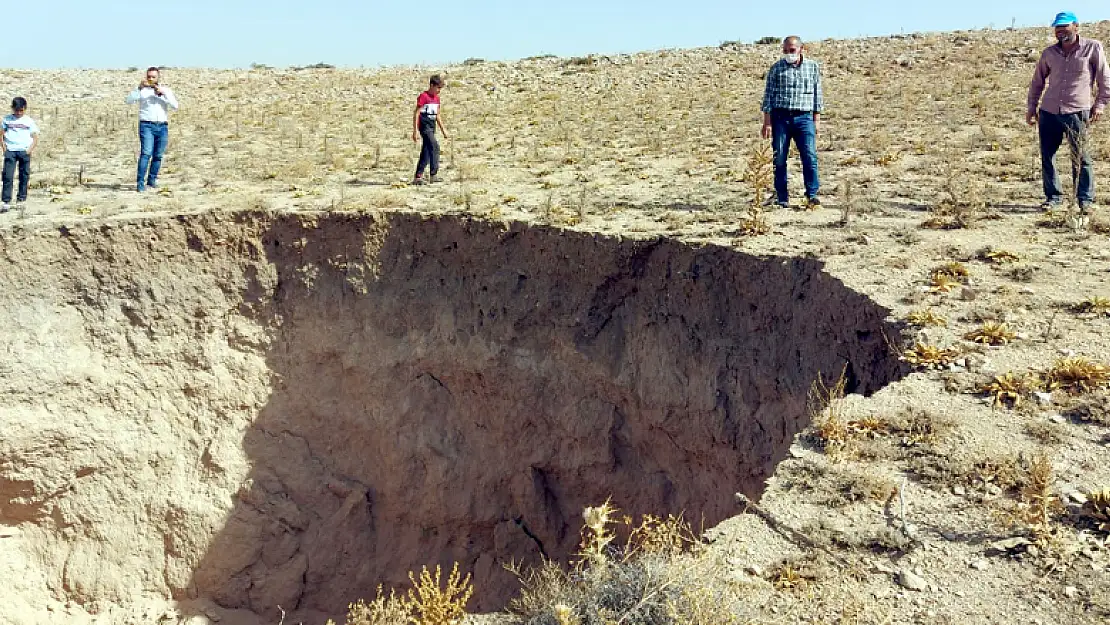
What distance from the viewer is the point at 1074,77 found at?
24.7 feet

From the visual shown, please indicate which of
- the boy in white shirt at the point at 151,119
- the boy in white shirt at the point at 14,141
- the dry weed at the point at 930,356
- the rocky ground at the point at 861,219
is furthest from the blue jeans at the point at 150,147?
the dry weed at the point at 930,356

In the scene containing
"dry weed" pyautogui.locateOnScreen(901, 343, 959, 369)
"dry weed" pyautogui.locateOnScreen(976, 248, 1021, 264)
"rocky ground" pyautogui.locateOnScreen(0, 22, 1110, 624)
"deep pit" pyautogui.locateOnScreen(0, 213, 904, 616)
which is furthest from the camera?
"deep pit" pyautogui.locateOnScreen(0, 213, 904, 616)

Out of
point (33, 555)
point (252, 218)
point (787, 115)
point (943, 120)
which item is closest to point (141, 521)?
point (33, 555)

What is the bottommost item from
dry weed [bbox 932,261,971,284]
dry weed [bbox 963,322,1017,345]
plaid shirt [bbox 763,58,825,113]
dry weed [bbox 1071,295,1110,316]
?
dry weed [bbox 963,322,1017,345]

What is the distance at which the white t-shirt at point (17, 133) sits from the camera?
9359mm

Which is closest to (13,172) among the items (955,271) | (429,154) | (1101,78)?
(429,154)

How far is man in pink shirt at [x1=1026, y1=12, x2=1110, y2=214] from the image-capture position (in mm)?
7473

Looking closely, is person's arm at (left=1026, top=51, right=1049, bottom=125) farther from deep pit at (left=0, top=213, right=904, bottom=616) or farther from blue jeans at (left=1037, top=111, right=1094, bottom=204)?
deep pit at (left=0, top=213, right=904, bottom=616)

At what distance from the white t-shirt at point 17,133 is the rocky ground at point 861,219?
0.76 meters

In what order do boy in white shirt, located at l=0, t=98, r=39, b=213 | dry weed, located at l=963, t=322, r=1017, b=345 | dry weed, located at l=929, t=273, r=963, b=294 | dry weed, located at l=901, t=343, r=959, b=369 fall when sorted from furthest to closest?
boy in white shirt, located at l=0, t=98, r=39, b=213
dry weed, located at l=929, t=273, r=963, b=294
dry weed, located at l=963, t=322, r=1017, b=345
dry weed, located at l=901, t=343, r=959, b=369

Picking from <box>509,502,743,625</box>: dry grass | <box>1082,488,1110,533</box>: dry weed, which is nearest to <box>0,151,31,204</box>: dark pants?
<box>509,502,743,625</box>: dry grass

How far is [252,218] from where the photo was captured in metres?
9.07

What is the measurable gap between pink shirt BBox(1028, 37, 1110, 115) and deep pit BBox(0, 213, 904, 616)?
354cm

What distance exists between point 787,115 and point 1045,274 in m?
2.88
